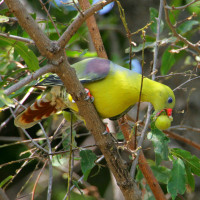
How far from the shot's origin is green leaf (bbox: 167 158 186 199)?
66.9 inches

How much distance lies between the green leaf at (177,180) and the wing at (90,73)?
0.63 meters

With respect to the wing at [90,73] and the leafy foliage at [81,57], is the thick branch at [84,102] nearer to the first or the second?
the leafy foliage at [81,57]

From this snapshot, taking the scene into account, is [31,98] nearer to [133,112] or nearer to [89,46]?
[89,46]

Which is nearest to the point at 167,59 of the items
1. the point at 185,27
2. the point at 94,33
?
the point at 185,27

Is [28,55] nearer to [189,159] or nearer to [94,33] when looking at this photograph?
[94,33]

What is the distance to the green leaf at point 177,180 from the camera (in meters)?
1.70

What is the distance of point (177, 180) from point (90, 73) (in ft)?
2.41

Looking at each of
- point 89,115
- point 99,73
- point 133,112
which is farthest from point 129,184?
point 133,112

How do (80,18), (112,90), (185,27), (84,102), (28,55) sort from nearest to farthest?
(80,18)
(84,102)
(28,55)
(112,90)
(185,27)

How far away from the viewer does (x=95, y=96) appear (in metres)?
1.80

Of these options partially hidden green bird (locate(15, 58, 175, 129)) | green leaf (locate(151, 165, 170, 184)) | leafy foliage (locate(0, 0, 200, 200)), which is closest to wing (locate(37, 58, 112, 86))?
partially hidden green bird (locate(15, 58, 175, 129))

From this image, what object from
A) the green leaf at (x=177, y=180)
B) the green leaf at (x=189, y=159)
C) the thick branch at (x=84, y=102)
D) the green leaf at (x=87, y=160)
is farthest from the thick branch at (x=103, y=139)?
the green leaf at (x=189, y=159)

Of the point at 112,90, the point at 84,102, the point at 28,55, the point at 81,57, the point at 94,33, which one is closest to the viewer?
the point at 84,102

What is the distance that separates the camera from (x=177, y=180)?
173cm
